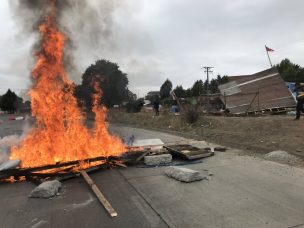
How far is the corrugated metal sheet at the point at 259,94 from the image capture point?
68.5 ft

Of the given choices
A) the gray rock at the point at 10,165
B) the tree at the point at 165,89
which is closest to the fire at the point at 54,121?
the gray rock at the point at 10,165

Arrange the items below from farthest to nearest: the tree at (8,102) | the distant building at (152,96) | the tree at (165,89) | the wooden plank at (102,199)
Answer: the tree at (165,89) → the tree at (8,102) → the distant building at (152,96) → the wooden plank at (102,199)

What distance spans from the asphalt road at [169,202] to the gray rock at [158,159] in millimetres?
682

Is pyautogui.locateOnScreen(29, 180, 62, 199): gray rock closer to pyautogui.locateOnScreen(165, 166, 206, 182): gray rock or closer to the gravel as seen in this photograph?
pyautogui.locateOnScreen(165, 166, 206, 182): gray rock

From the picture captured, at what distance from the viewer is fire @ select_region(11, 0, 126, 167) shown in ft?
27.8

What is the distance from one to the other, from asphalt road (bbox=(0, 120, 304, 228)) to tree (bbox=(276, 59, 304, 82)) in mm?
48215

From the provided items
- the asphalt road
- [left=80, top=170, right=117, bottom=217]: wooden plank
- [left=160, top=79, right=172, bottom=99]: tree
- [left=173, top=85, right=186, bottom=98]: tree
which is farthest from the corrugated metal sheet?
[left=173, top=85, right=186, bottom=98]: tree

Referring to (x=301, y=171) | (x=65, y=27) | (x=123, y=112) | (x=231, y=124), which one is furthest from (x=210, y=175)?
(x=123, y=112)

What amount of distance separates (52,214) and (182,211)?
7.14ft

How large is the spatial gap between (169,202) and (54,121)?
15.9 ft

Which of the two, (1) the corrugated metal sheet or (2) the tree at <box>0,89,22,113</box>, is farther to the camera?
(2) the tree at <box>0,89,22,113</box>

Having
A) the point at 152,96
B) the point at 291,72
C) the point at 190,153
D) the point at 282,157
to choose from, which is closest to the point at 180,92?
the point at 152,96

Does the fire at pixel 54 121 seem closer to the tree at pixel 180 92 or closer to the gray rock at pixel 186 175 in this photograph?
the gray rock at pixel 186 175

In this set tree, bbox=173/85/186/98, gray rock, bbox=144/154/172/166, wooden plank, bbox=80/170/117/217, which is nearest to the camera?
wooden plank, bbox=80/170/117/217
